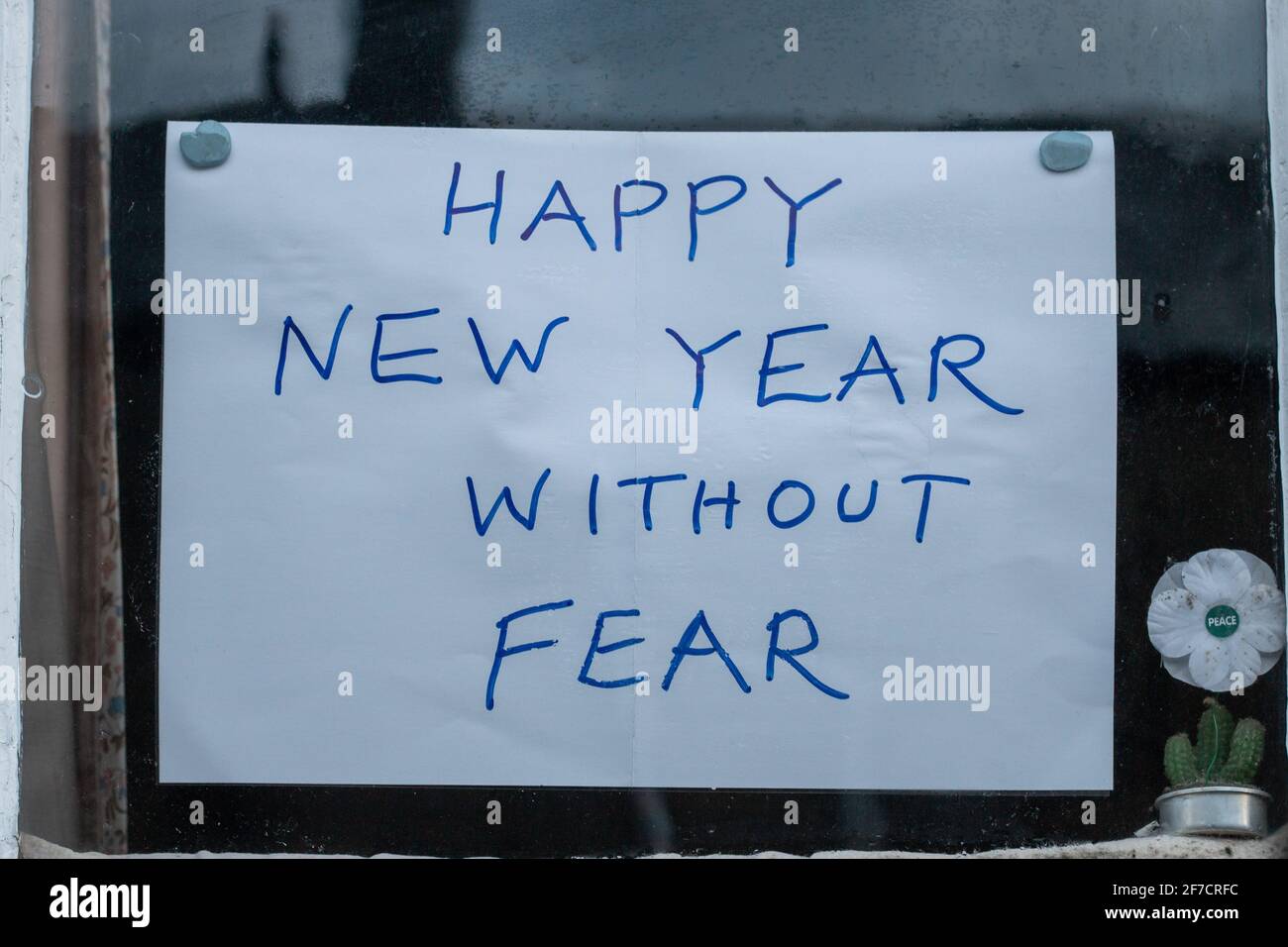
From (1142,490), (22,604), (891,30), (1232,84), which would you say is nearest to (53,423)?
(22,604)

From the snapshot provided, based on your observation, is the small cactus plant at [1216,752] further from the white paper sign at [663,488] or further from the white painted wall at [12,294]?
the white painted wall at [12,294]

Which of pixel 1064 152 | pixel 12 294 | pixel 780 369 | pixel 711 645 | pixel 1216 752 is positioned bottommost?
pixel 1216 752

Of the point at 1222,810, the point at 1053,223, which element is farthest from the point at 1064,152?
the point at 1222,810

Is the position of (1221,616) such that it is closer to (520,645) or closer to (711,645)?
(711,645)

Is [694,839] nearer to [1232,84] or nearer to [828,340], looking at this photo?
[828,340]

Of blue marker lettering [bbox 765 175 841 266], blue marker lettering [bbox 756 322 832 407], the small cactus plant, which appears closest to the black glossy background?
the small cactus plant

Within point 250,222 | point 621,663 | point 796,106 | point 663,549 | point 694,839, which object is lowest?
point 694,839
